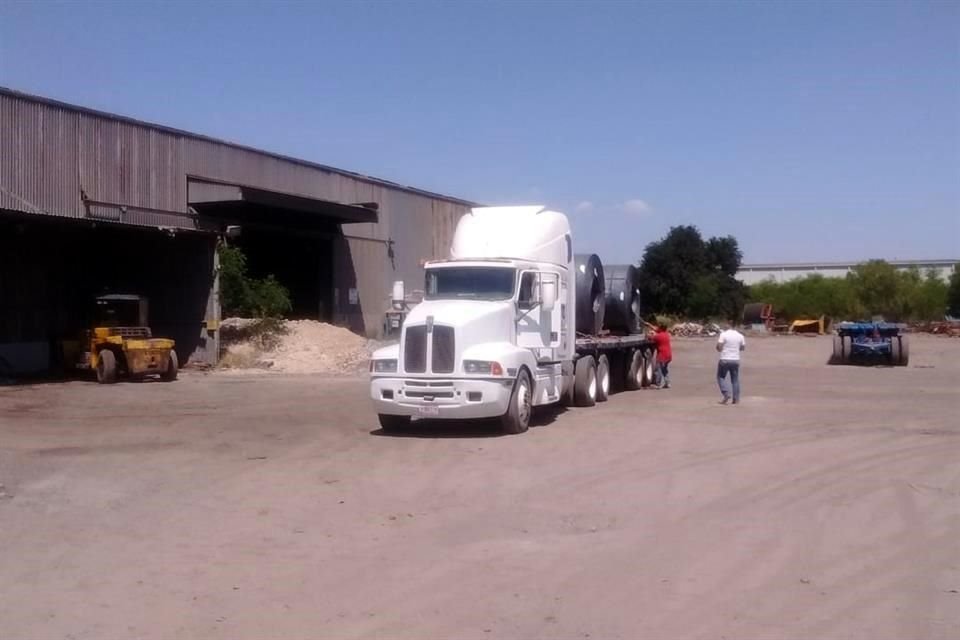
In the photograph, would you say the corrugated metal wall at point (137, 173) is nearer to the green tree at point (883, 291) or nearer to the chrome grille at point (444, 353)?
the chrome grille at point (444, 353)

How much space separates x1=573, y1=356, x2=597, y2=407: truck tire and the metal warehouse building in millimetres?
14699

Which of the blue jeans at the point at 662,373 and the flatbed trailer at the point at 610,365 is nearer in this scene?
the flatbed trailer at the point at 610,365

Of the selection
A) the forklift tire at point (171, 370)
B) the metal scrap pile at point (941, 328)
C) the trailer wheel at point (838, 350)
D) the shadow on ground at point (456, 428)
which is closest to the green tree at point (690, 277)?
the metal scrap pile at point (941, 328)

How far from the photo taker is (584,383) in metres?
21.0

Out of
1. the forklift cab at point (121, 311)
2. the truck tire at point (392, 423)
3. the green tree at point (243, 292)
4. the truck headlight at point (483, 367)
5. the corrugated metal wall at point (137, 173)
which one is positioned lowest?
the truck tire at point (392, 423)

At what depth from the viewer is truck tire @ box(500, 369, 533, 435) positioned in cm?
1656

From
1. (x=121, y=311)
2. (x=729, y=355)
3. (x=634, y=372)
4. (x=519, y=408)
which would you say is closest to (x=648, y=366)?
(x=634, y=372)

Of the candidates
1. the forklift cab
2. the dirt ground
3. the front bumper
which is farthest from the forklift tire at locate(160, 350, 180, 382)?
the front bumper

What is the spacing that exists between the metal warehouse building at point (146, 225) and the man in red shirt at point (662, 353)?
1385 cm

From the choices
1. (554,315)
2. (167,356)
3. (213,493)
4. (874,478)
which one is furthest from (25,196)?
(874,478)

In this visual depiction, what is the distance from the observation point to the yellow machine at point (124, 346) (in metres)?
27.2

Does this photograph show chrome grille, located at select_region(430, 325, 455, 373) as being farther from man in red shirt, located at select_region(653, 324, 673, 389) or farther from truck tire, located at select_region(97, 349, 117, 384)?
truck tire, located at select_region(97, 349, 117, 384)

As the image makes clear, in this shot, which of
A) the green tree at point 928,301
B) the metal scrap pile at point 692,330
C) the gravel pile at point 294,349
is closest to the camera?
the gravel pile at point 294,349

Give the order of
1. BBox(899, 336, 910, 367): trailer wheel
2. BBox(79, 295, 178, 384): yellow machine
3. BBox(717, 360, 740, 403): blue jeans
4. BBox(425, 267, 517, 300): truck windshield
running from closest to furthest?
BBox(425, 267, 517, 300): truck windshield → BBox(717, 360, 740, 403): blue jeans → BBox(79, 295, 178, 384): yellow machine → BBox(899, 336, 910, 367): trailer wheel
